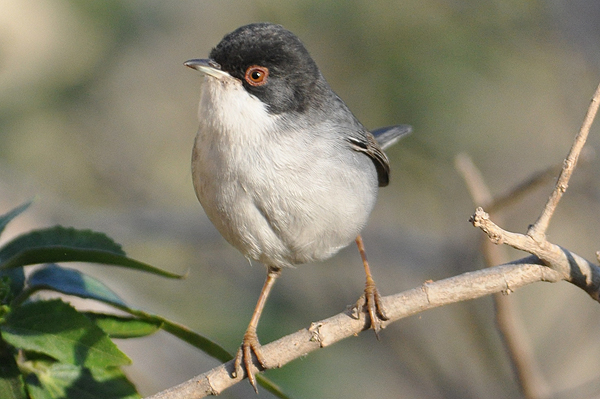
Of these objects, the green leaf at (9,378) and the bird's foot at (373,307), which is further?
the bird's foot at (373,307)

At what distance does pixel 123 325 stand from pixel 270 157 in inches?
38.9

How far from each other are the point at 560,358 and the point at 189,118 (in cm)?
448

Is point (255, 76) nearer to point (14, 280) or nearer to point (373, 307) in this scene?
point (373, 307)

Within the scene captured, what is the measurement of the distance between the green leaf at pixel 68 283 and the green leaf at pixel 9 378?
24cm

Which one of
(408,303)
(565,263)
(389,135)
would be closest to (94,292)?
(408,303)

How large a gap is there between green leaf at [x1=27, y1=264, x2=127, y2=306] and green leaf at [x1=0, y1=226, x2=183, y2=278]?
2.7 inches

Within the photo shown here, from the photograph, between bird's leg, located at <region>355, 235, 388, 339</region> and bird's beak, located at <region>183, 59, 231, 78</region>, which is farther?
bird's beak, located at <region>183, 59, 231, 78</region>

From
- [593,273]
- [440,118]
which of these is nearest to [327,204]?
[593,273]

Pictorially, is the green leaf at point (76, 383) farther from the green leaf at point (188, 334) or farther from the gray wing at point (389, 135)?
the gray wing at point (389, 135)

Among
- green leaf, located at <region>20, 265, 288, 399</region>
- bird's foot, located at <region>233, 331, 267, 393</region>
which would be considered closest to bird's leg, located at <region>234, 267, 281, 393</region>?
bird's foot, located at <region>233, 331, 267, 393</region>

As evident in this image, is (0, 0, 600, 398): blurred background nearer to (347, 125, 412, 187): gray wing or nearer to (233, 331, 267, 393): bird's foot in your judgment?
(347, 125, 412, 187): gray wing

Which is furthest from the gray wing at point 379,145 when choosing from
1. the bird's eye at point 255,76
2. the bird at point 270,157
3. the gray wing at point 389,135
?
the bird's eye at point 255,76

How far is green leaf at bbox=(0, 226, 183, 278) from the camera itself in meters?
2.38

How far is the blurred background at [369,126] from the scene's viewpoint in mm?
5824
